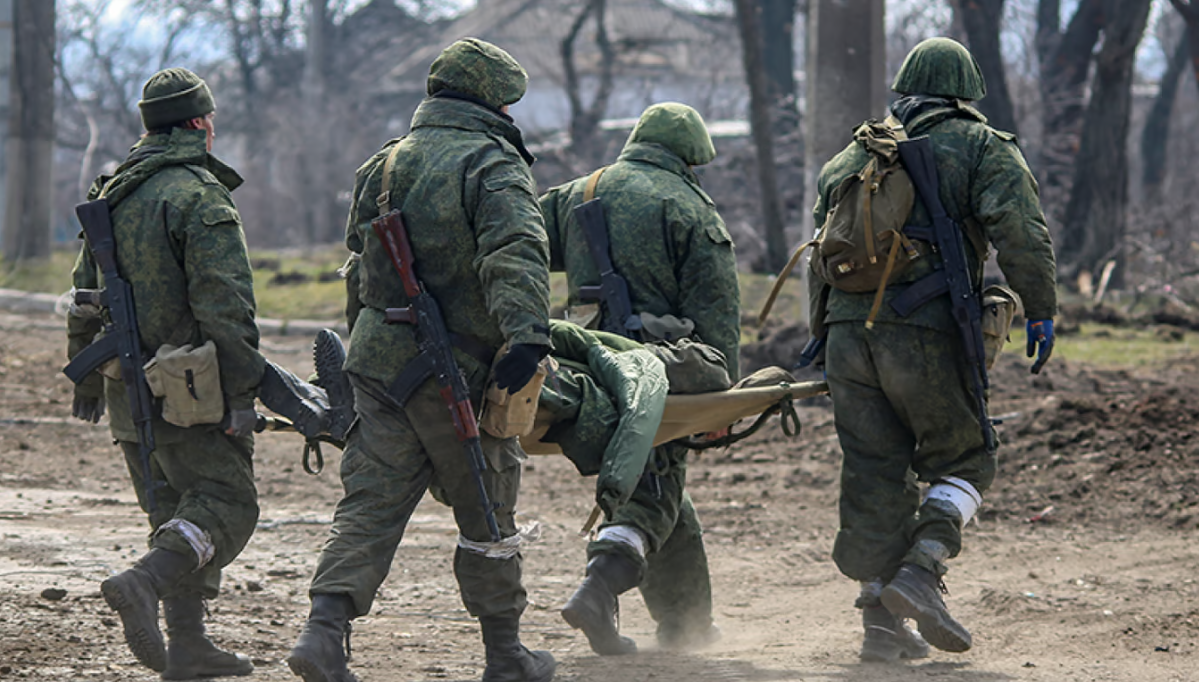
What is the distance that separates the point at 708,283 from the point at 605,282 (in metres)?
0.41

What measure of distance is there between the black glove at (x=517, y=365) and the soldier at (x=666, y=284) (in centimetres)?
135

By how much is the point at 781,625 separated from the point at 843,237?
6.01 ft

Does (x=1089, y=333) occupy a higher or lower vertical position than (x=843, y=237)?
lower

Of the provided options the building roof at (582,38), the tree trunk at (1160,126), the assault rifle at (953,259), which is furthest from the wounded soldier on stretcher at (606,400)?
the building roof at (582,38)

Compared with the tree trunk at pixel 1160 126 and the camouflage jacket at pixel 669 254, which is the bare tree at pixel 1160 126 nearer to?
the tree trunk at pixel 1160 126

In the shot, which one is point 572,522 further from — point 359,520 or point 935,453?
point 359,520

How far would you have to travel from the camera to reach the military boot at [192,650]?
17.1 ft

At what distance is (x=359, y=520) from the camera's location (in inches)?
183

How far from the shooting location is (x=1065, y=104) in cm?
1997

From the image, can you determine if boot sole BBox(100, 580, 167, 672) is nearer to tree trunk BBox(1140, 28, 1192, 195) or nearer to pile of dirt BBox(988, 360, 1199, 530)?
pile of dirt BBox(988, 360, 1199, 530)

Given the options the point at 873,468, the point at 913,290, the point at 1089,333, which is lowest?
the point at 1089,333

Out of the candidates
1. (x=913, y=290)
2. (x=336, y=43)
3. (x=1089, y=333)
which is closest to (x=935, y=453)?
(x=913, y=290)

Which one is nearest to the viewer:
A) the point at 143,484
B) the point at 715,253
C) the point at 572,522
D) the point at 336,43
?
the point at 143,484

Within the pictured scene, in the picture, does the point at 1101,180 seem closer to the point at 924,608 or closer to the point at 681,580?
the point at 681,580
